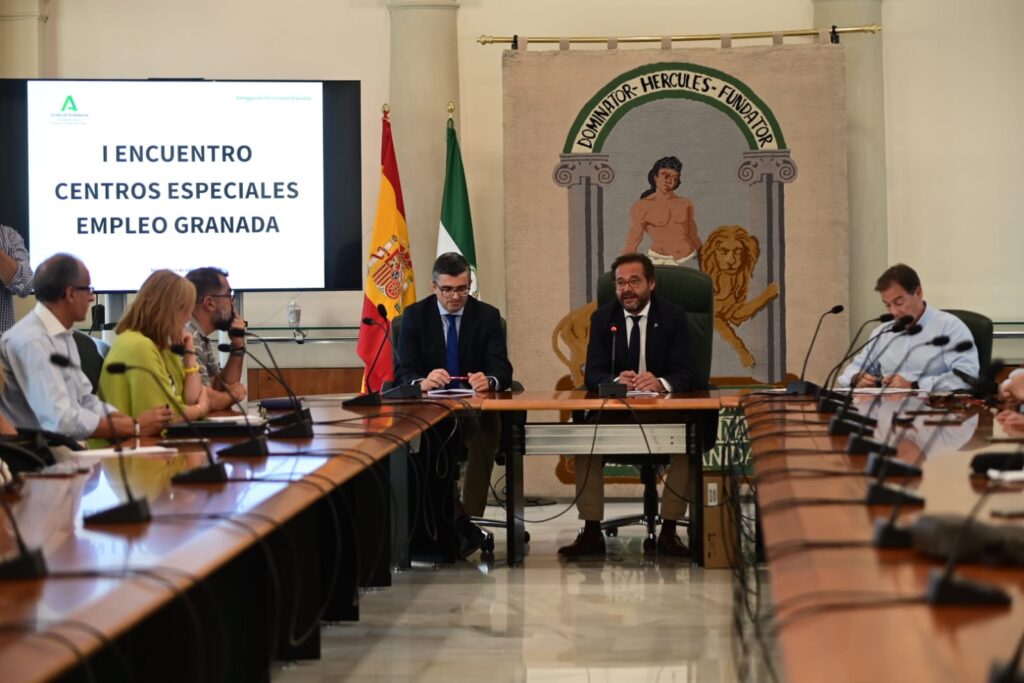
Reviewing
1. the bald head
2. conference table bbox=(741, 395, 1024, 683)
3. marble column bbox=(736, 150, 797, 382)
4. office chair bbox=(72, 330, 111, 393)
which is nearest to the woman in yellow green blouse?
the bald head

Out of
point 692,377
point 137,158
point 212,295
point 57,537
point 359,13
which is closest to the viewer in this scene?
point 57,537

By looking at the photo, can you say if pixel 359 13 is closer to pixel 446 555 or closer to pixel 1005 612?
pixel 446 555

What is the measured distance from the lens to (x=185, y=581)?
1843 millimetres

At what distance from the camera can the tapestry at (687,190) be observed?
710 centimetres

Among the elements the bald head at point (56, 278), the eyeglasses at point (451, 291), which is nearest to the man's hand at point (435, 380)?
the eyeglasses at point (451, 291)

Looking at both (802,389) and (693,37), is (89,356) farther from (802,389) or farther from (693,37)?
(693,37)

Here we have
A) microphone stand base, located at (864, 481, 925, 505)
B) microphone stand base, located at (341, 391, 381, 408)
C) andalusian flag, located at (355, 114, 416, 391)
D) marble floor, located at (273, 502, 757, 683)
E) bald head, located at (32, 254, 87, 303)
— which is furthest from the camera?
andalusian flag, located at (355, 114, 416, 391)

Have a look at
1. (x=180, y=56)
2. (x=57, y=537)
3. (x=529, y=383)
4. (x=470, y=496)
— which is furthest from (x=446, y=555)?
(x=180, y=56)

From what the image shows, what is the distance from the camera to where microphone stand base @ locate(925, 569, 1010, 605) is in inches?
62.2

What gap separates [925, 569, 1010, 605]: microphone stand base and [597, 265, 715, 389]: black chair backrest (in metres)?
4.29

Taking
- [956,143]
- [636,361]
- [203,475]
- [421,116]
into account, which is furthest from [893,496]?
[956,143]

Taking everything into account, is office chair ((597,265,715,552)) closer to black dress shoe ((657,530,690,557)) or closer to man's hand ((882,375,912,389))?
black dress shoe ((657,530,690,557))

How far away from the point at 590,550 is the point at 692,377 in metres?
0.86

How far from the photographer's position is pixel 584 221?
23.5ft
